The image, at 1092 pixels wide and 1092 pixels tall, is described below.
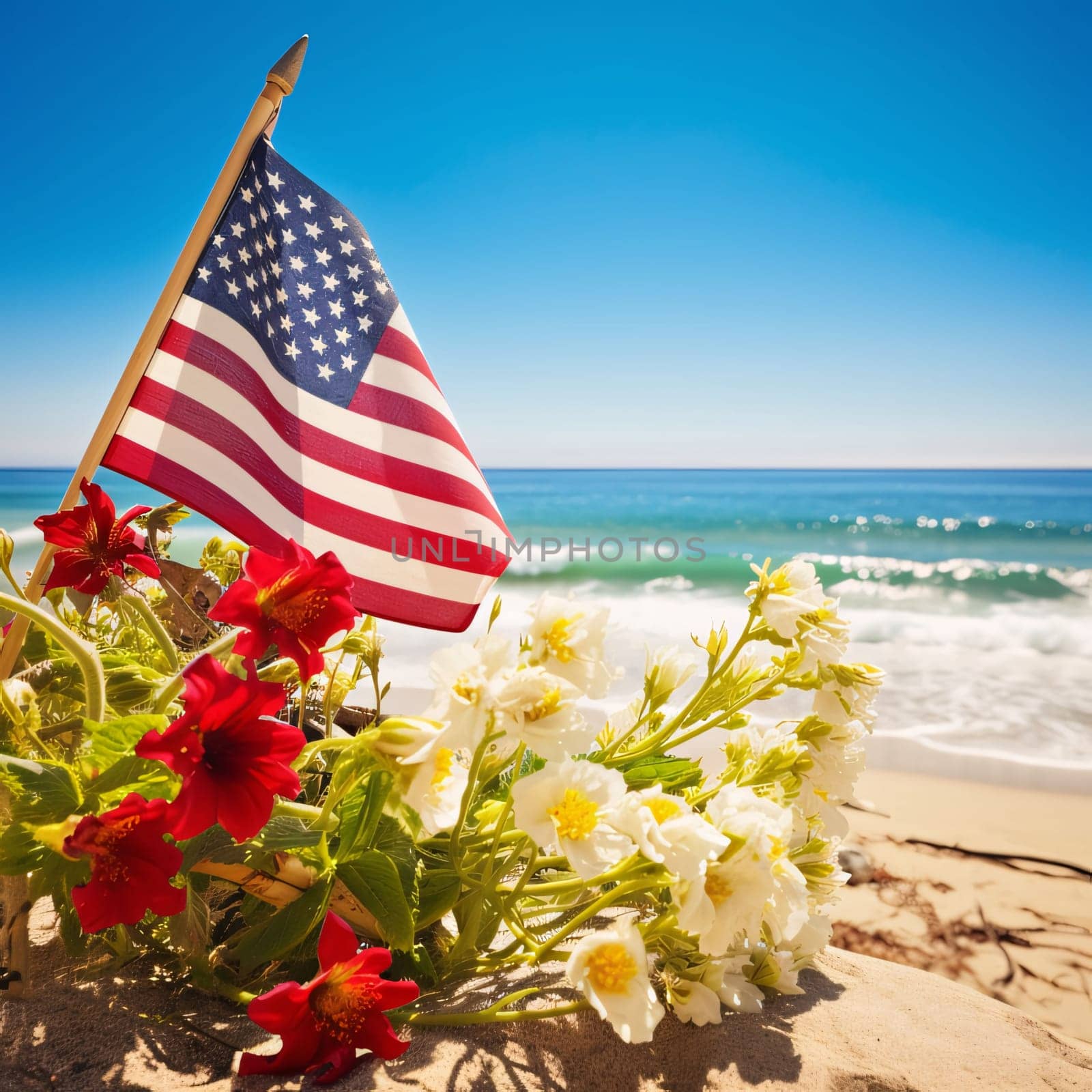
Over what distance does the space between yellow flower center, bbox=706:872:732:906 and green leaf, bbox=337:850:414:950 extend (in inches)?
14.6

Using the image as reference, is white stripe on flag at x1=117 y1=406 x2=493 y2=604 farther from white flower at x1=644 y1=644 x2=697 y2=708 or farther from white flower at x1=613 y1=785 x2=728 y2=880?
white flower at x1=613 y1=785 x2=728 y2=880

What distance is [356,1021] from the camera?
0.80m

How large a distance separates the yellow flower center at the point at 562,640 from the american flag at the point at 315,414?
3.22 feet

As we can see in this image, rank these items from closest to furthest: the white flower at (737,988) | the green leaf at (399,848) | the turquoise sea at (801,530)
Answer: the green leaf at (399,848) < the white flower at (737,988) < the turquoise sea at (801,530)

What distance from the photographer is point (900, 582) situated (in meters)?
12.4

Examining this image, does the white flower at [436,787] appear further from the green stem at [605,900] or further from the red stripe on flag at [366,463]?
the red stripe on flag at [366,463]

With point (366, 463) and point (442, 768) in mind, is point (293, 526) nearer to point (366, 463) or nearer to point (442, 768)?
point (366, 463)

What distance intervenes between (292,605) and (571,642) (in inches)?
12.6

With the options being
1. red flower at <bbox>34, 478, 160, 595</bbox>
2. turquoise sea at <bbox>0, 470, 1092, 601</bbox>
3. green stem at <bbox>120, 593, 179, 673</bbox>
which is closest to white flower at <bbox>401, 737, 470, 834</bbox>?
green stem at <bbox>120, 593, 179, 673</bbox>

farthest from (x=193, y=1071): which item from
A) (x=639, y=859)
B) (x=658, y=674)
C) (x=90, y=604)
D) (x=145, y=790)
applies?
(x=90, y=604)

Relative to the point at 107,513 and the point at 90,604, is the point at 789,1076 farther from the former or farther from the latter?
the point at 90,604

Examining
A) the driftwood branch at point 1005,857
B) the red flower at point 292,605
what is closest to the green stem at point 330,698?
the red flower at point 292,605

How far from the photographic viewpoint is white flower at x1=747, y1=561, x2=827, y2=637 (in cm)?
103

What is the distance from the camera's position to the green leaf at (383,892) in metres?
0.91
